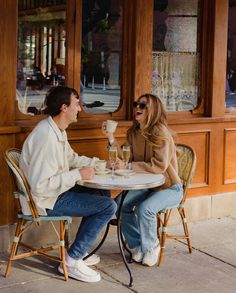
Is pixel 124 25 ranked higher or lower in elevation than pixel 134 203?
higher

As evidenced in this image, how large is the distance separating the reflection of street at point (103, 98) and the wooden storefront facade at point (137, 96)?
2.4 inches

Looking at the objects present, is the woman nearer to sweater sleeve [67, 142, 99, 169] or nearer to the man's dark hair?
sweater sleeve [67, 142, 99, 169]

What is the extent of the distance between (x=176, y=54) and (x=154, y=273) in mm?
2536

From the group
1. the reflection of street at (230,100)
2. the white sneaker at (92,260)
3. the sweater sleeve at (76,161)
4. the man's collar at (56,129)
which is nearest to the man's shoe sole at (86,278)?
the white sneaker at (92,260)

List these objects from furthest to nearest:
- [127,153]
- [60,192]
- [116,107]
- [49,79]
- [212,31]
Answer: [212,31] < [116,107] < [49,79] < [127,153] < [60,192]

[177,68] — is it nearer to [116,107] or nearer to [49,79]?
[116,107]

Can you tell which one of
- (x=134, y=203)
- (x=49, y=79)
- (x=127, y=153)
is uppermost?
(x=49, y=79)

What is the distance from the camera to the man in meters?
4.45

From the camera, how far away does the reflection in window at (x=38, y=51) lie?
539 centimetres

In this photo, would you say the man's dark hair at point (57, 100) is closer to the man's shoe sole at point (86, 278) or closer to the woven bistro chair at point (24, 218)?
the woven bistro chair at point (24, 218)

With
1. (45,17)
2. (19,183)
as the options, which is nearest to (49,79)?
(45,17)

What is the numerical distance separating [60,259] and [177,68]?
2694 mm

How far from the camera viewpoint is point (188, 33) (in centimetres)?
651

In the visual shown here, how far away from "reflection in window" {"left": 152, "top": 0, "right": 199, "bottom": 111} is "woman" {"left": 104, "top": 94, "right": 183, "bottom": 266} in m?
1.28
